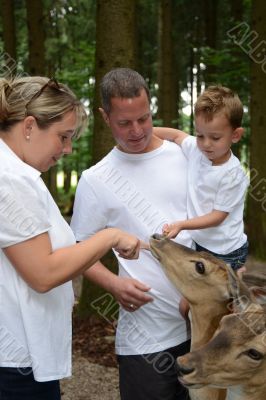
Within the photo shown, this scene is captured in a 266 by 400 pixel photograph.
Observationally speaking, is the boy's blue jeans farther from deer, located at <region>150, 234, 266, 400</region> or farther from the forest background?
the forest background

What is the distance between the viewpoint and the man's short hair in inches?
110

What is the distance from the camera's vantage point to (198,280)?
2797mm

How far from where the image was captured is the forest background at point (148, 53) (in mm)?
6109

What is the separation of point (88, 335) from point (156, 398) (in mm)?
3713

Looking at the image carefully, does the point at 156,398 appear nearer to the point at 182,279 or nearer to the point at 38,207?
the point at 182,279

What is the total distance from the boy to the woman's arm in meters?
1.04

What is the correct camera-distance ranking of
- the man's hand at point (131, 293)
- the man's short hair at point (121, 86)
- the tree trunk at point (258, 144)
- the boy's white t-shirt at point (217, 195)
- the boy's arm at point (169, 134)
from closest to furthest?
the man's hand at point (131, 293) < the man's short hair at point (121, 86) < the boy's white t-shirt at point (217, 195) < the boy's arm at point (169, 134) < the tree trunk at point (258, 144)

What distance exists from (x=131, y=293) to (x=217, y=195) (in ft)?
3.07

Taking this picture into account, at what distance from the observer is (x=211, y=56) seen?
40.6ft

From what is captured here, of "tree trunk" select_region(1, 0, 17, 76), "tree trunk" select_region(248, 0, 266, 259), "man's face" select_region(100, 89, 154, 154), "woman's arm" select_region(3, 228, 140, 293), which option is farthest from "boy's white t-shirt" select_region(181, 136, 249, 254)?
"tree trunk" select_region(1, 0, 17, 76)

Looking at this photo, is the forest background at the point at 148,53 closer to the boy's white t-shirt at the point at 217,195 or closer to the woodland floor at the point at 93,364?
the woodland floor at the point at 93,364

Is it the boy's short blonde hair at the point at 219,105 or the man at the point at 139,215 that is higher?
the boy's short blonde hair at the point at 219,105

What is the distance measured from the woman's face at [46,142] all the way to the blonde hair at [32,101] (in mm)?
23

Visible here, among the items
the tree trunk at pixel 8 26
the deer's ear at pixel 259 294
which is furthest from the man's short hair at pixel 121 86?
the tree trunk at pixel 8 26
